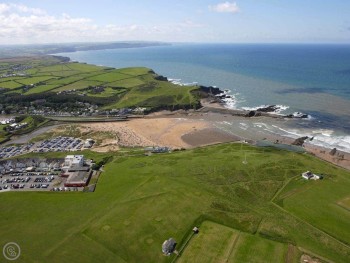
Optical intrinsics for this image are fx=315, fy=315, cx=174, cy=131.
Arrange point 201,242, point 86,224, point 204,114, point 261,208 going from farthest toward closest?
point 204,114
point 261,208
point 86,224
point 201,242

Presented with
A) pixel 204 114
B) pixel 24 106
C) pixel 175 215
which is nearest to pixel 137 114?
pixel 204 114

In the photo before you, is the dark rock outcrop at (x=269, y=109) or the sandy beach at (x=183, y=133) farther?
the dark rock outcrop at (x=269, y=109)

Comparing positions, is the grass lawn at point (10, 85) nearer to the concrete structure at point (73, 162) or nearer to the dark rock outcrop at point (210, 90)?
the dark rock outcrop at point (210, 90)

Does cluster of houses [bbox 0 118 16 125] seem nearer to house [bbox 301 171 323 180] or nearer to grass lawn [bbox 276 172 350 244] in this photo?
grass lawn [bbox 276 172 350 244]

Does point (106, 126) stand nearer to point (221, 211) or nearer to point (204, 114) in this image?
point (204, 114)

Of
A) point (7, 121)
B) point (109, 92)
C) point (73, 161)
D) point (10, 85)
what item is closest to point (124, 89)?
point (109, 92)

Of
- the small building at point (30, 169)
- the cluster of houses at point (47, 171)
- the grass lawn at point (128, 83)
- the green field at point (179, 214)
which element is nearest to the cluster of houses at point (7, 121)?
the cluster of houses at point (47, 171)
